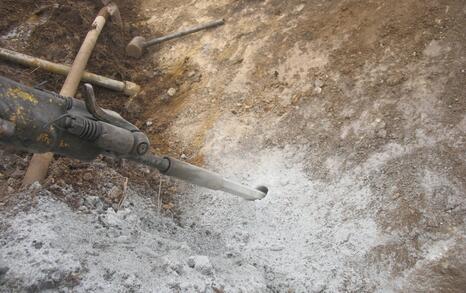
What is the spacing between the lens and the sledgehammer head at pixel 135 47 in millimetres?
6598

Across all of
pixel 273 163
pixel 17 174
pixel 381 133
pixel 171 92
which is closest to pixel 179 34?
pixel 171 92

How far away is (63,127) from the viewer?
8.73 feet

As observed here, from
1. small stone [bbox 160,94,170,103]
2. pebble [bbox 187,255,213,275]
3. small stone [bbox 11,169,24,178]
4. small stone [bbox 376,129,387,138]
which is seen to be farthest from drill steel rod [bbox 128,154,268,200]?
small stone [bbox 160,94,170,103]

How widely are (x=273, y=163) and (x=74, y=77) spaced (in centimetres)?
275

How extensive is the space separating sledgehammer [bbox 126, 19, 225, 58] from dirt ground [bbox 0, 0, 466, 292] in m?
0.14

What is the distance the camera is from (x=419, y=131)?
4566mm

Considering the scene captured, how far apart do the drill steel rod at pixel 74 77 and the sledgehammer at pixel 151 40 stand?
50 centimetres

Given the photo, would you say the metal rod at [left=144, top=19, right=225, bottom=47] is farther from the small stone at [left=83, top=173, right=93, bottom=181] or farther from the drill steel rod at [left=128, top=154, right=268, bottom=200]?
the drill steel rod at [left=128, top=154, right=268, bottom=200]

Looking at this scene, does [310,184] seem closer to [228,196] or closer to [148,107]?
A: [228,196]

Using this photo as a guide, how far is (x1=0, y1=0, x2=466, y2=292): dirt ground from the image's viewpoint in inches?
145

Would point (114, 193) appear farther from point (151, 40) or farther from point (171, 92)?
point (151, 40)

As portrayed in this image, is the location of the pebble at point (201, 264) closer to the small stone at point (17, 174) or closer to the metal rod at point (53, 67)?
the small stone at point (17, 174)

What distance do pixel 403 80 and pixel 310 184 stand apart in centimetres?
156

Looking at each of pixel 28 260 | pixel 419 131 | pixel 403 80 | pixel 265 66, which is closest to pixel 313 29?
pixel 265 66
